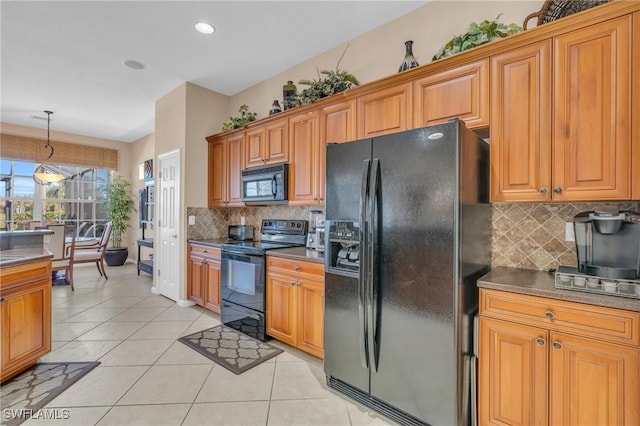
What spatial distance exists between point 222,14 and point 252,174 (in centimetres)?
160

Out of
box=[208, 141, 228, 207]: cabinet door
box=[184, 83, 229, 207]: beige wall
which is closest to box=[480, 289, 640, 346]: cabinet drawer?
box=[208, 141, 228, 207]: cabinet door

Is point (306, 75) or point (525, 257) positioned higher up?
point (306, 75)

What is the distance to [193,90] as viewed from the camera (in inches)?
160

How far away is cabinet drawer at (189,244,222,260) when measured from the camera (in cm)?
349

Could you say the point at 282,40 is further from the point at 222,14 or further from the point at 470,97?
the point at 470,97

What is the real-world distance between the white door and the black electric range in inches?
45.3

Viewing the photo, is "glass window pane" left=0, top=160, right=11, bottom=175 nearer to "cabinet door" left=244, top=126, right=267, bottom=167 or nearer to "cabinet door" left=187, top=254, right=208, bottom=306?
"cabinet door" left=187, top=254, right=208, bottom=306

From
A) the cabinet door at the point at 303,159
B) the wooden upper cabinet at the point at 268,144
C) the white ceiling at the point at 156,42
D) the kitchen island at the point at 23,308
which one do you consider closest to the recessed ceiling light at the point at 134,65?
the white ceiling at the point at 156,42

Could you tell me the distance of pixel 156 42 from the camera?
3.07 m

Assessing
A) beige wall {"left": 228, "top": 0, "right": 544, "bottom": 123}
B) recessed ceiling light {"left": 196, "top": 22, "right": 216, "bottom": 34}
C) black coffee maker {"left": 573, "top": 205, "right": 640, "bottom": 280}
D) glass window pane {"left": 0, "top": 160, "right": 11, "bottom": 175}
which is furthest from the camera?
glass window pane {"left": 0, "top": 160, "right": 11, "bottom": 175}

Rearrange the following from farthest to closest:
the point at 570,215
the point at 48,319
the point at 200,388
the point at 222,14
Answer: the point at 222,14, the point at 48,319, the point at 200,388, the point at 570,215

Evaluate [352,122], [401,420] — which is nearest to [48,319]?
[401,420]

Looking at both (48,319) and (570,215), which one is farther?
(48,319)

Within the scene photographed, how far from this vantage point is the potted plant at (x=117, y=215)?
6.70 meters
